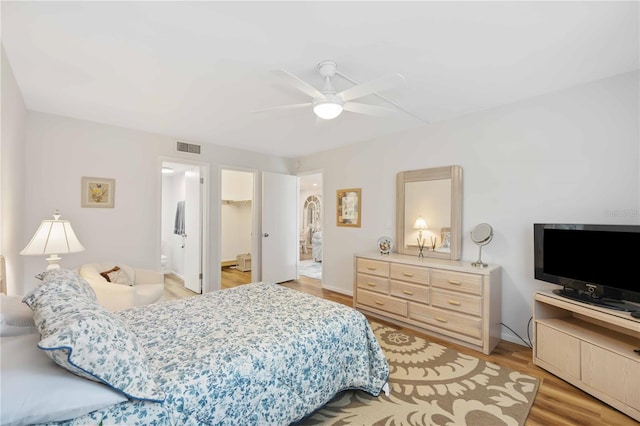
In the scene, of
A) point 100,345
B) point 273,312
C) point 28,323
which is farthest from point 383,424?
point 28,323

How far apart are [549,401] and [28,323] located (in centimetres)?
327

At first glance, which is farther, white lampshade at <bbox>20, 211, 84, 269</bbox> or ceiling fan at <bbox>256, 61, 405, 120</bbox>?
white lampshade at <bbox>20, 211, 84, 269</bbox>

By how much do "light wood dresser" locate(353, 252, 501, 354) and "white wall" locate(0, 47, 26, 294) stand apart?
11.5 feet

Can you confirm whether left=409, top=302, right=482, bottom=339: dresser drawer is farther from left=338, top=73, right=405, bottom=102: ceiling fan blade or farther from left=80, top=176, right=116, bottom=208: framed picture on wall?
left=80, top=176, right=116, bottom=208: framed picture on wall

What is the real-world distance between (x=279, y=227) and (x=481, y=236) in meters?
3.47

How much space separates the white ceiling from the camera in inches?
63.9

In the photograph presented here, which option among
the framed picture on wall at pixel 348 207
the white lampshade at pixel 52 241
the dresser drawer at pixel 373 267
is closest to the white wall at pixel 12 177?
the white lampshade at pixel 52 241

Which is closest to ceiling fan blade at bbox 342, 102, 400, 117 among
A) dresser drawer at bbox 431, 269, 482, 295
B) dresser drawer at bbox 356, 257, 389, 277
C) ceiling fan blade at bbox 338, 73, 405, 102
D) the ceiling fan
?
the ceiling fan

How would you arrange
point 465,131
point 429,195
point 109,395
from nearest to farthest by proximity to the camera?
point 109,395, point 465,131, point 429,195

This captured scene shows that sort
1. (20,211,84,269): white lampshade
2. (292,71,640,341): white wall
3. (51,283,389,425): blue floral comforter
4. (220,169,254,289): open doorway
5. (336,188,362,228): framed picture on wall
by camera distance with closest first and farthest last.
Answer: (51,283,389,425): blue floral comforter
(292,71,640,341): white wall
(20,211,84,269): white lampshade
(336,188,362,228): framed picture on wall
(220,169,254,289): open doorway

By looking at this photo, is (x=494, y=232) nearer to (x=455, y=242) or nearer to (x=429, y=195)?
(x=455, y=242)

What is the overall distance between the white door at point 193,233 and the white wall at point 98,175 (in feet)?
1.85

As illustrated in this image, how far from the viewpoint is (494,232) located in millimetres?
3072

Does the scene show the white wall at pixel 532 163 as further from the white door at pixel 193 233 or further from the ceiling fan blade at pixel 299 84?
the white door at pixel 193 233
